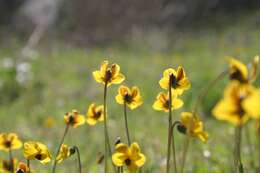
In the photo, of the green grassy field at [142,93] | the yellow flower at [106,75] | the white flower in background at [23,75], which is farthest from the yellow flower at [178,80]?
the white flower in background at [23,75]

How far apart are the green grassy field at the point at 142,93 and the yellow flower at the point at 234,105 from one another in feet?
4.78

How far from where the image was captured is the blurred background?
12.2ft

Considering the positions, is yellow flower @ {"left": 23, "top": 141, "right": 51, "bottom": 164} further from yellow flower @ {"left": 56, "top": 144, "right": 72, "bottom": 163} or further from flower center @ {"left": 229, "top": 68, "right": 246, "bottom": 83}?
flower center @ {"left": 229, "top": 68, "right": 246, "bottom": 83}

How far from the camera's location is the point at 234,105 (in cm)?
82

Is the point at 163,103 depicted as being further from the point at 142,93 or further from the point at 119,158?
the point at 142,93

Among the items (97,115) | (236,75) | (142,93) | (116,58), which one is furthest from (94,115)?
(116,58)

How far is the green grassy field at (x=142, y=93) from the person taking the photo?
316 cm

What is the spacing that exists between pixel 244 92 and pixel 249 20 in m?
10.3

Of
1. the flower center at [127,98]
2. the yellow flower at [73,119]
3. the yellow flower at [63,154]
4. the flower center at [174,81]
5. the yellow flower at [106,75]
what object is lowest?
the yellow flower at [63,154]

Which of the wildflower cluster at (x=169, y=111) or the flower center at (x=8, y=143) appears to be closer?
the wildflower cluster at (x=169, y=111)

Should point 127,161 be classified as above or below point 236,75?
below

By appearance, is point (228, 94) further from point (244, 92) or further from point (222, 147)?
point (222, 147)

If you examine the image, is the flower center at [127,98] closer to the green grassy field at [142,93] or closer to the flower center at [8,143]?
the flower center at [8,143]

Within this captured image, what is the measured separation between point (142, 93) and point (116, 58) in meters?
2.90
